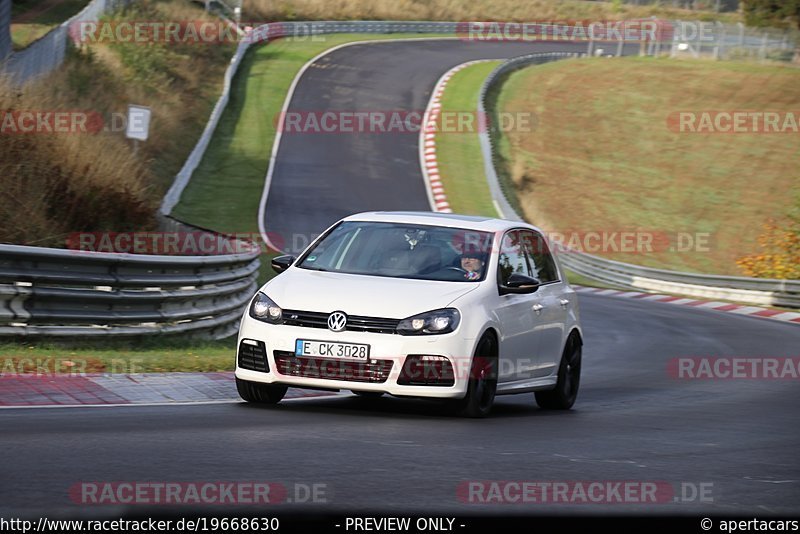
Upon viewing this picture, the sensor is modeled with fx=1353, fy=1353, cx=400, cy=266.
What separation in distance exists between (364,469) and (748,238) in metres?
35.6

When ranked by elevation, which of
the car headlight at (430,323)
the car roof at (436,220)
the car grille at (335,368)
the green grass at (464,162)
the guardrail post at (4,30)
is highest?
the car roof at (436,220)

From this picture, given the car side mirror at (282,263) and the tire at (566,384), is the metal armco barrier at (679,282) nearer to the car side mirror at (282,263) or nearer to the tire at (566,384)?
the tire at (566,384)

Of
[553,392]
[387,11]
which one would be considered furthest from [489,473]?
[387,11]

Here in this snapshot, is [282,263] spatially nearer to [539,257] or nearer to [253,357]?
[253,357]

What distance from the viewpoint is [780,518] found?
6625mm

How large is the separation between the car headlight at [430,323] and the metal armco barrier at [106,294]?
14.2ft

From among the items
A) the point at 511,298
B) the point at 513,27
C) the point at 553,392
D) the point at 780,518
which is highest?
the point at 780,518

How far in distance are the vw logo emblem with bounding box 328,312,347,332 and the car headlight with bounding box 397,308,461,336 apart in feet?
1.32

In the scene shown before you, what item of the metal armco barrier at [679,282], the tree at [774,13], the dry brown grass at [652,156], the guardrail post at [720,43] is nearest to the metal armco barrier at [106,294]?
the metal armco barrier at [679,282]

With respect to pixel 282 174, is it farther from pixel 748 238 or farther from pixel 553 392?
pixel 553 392

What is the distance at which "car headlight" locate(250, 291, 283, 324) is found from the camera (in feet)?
33.1

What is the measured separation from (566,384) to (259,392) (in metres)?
3.18

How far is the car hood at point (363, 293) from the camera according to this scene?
991 cm

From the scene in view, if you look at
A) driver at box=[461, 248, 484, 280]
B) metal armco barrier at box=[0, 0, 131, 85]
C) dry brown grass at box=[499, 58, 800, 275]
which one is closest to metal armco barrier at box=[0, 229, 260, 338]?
driver at box=[461, 248, 484, 280]
